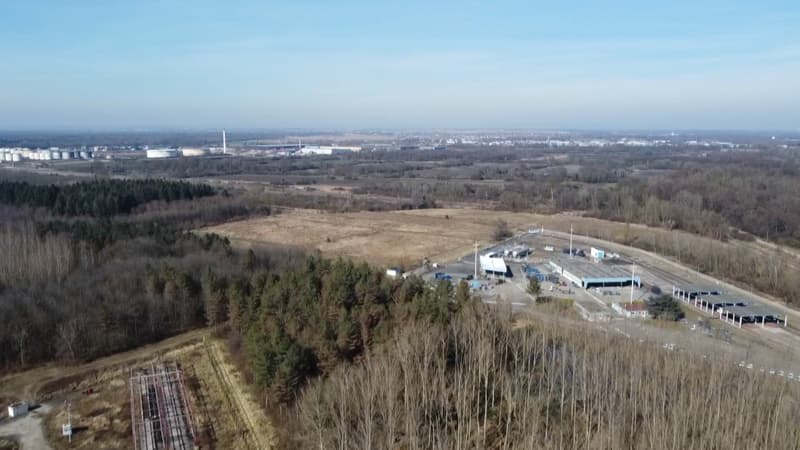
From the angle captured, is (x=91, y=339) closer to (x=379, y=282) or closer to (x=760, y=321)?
(x=379, y=282)

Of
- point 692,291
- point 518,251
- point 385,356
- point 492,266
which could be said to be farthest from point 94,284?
point 692,291

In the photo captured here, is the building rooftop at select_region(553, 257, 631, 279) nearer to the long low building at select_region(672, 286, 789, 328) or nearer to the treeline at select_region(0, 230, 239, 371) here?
the long low building at select_region(672, 286, 789, 328)

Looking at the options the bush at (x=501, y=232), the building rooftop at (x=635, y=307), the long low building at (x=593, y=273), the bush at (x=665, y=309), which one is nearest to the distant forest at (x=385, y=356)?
the bush at (x=665, y=309)

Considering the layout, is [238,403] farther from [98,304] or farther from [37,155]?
[37,155]

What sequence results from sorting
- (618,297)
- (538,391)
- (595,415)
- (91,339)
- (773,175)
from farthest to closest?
1. (773,175)
2. (618,297)
3. (91,339)
4. (538,391)
5. (595,415)

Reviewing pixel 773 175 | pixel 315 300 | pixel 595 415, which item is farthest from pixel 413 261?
pixel 773 175
